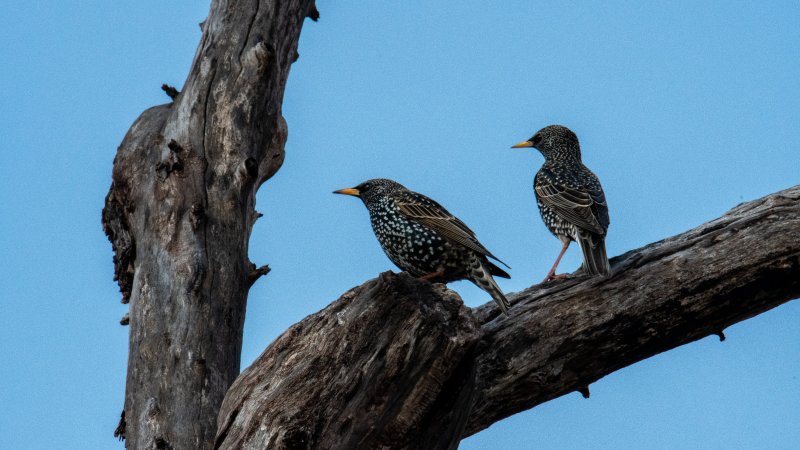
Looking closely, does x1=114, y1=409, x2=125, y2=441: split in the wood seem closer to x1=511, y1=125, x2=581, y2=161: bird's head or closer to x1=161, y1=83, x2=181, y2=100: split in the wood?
x1=161, y1=83, x2=181, y2=100: split in the wood

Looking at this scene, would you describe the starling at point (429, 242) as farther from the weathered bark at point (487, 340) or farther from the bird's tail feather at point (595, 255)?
the weathered bark at point (487, 340)

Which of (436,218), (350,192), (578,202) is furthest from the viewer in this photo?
(350,192)

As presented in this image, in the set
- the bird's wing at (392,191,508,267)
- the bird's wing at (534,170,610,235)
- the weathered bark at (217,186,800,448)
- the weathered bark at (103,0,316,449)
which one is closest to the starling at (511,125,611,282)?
the bird's wing at (534,170,610,235)

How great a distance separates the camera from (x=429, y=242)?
6.84 m

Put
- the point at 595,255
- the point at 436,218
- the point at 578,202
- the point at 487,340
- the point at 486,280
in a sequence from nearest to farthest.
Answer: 1. the point at 487,340
2. the point at 595,255
3. the point at 486,280
4. the point at 436,218
5. the point at 578,202

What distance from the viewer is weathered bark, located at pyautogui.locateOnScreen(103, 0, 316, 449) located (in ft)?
17.7

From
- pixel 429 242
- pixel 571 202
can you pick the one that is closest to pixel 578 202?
pixel 571 202

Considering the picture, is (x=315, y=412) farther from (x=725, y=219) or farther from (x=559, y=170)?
(x=559, y=170)

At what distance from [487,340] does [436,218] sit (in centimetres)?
175

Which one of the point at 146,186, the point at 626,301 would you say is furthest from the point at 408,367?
the point at 146,186

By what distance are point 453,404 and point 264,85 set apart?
2884mm

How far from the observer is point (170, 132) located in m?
6.29

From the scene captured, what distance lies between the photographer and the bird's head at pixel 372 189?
775 cm

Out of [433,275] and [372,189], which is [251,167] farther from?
[372,189]
